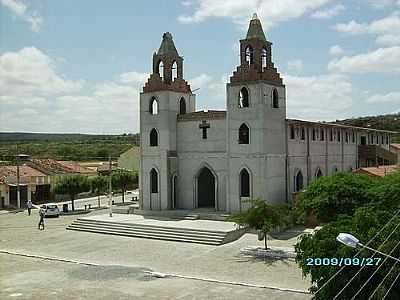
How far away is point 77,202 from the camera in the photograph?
51.1 m

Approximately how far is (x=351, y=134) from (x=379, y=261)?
36.3 metres

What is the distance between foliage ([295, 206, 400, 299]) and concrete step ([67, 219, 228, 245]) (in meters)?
12.9

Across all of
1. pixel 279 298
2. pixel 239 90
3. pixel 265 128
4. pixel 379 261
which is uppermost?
pixel 239 90

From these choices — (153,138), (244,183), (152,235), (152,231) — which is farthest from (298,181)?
(152,235)

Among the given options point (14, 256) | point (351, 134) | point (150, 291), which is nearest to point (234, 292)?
point (150, 291)

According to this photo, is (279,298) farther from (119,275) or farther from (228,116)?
(228,116)

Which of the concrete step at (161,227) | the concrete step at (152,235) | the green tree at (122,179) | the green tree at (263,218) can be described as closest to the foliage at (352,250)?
the green tree at (263,218)

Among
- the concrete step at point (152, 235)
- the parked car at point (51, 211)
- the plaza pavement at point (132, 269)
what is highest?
the parked car at point (51, 211)

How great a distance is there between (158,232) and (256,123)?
9101mm

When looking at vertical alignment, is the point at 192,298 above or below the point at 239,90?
below

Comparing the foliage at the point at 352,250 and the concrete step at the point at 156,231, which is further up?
the foliage at the point at 352,250

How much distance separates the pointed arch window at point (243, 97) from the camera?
114 ft

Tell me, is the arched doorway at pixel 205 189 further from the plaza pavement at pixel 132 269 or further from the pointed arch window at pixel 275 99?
the plaza pavement at pixel 132 269

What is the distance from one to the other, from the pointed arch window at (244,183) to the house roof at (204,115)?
13.9 feet
